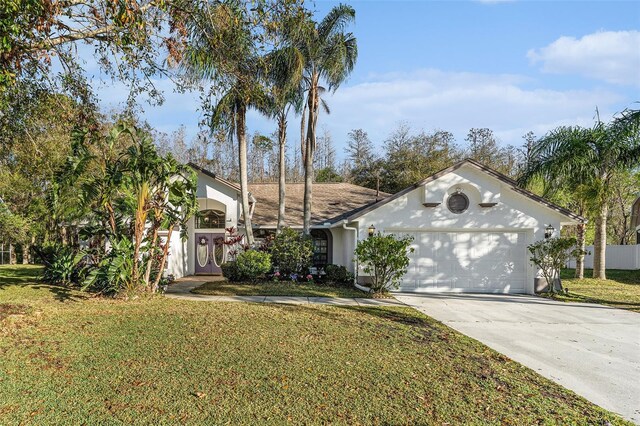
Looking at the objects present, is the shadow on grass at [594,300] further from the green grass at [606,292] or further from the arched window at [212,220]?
the arched window at [212,220]

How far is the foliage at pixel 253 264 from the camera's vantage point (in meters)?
14.6

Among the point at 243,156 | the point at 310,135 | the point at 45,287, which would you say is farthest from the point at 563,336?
the point at 45,287

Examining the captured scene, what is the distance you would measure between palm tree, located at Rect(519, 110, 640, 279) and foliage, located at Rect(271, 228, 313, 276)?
10.1 metres

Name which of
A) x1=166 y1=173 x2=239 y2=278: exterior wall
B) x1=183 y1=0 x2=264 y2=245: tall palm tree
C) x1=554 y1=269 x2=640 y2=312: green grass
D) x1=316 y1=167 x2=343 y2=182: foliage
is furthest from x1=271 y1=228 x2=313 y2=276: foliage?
x1=316 y1=167 x2=343 y2=182: foliage

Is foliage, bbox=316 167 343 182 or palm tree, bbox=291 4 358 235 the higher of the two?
palm tree, bbox=291 4 358 235

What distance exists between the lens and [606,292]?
14125 mm

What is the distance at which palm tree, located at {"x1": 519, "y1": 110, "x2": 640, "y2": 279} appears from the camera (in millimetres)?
15469

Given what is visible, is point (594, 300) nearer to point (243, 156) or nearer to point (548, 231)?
point (548, 231)

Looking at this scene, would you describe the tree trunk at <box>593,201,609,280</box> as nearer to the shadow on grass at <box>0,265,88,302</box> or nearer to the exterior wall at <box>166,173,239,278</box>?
the exterior wall at <box>166,173,239,278</box>

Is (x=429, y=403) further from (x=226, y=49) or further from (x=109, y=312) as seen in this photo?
(x=226, y=49)

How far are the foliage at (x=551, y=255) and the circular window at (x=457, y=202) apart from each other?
2491mm

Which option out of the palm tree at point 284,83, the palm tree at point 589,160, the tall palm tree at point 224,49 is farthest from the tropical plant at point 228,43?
the palm tree at point 589,160

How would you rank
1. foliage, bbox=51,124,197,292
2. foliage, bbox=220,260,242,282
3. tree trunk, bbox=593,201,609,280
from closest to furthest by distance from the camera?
1. foliage, bbox=51,124,197,292
2. foliage, bbox=220,260,242,282
3. tree trunk, bbox=593,201,609,280

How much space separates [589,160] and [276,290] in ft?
44.4
